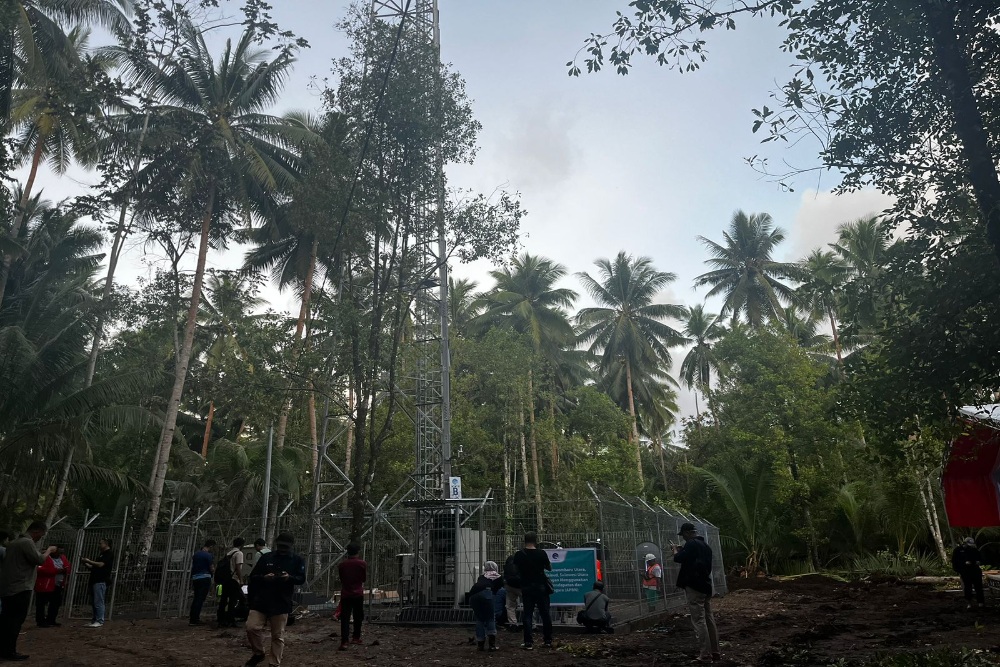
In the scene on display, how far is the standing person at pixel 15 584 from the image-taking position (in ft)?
28.3

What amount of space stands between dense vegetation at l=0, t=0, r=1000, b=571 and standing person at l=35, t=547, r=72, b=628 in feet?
16.5

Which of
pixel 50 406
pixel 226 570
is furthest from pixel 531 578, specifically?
Result: pixel 50 406

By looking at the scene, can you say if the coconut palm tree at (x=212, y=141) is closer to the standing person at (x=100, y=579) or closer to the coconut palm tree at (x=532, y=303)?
the standing person at (x=100, y=579)

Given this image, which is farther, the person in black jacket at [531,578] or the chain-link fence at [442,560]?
the chain-link fence at [442,560]

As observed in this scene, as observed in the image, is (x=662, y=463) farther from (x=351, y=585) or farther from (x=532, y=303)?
(x=351, y=585)

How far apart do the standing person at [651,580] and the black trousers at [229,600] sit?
734 centimetres

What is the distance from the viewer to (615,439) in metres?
34.2

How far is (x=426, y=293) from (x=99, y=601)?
9927 millimetres

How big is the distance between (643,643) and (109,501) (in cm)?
2294

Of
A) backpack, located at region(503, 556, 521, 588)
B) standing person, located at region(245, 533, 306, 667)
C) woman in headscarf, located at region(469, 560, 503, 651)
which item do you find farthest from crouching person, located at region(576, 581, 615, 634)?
standing person, located at region(245, 533, 306, 667)

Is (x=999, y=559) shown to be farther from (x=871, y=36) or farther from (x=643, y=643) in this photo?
(x=871, y=36)

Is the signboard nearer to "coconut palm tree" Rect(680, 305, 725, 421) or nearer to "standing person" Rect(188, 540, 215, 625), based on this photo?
"standing person" Rect(188, 540, 215, 625)

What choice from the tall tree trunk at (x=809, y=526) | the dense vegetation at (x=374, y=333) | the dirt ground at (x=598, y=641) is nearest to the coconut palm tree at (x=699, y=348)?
the dense vegetation at (x=374, y=333)

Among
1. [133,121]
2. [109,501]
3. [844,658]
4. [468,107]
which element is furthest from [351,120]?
[109,501]
